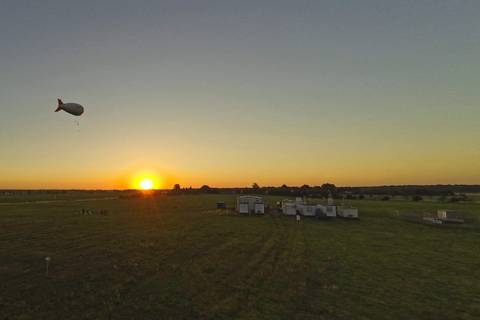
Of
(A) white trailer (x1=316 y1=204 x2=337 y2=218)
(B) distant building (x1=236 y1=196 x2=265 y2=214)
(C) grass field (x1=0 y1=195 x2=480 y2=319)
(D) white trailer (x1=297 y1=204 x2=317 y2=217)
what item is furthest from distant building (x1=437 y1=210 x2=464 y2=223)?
(B) distant building (x1=236 y1=196 x2=265 y2=214)

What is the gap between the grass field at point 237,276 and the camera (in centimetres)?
1195

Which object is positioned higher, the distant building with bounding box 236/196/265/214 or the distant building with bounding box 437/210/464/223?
the distant building with bounding box 236/196/265/214

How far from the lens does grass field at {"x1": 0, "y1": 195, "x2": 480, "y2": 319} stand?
1195cm

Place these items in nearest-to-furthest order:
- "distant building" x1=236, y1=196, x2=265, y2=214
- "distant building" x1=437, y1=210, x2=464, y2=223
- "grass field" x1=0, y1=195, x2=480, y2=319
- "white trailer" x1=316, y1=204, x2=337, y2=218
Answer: "grass field" x1=0, y1=195, x2=480, y2=319 → "distant building" x1=437, y1=210, x2=464, y2=223 → "white trailer" x1=316, y1=204, x2=337, y2=218 → "distant building" x1=236, y1=196, x2=265, y2=214

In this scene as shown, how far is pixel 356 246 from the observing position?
2466 centimetres

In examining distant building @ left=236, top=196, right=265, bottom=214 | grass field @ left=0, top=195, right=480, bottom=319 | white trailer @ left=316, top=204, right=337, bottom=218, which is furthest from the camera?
distant building @ left=236, top=196, right=265, bottom=214

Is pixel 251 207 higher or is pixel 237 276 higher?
pixel 251 207

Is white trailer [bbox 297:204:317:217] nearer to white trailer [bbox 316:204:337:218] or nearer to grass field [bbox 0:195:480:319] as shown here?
white trailer [bbox 316:204:337:218]

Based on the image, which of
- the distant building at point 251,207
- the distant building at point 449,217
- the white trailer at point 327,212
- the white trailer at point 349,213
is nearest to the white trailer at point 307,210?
the white trailer at point 327,212

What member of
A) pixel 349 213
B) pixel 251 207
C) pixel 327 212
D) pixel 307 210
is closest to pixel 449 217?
pixel 349 213

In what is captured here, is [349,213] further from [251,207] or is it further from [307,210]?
[251,207]

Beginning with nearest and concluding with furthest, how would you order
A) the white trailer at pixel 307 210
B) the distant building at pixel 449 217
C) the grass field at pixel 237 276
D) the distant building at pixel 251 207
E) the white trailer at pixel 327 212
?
the grass field at pixel 237 276 → the distant building at pixel 449 217 → the white trailer at pixel 327 212 → the white trailer at pixel 307 210 → the distant building at pixel 251 207

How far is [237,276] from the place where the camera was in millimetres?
16094

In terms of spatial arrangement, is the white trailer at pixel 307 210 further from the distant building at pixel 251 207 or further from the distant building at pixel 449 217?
the distant building at pixel 449 217
